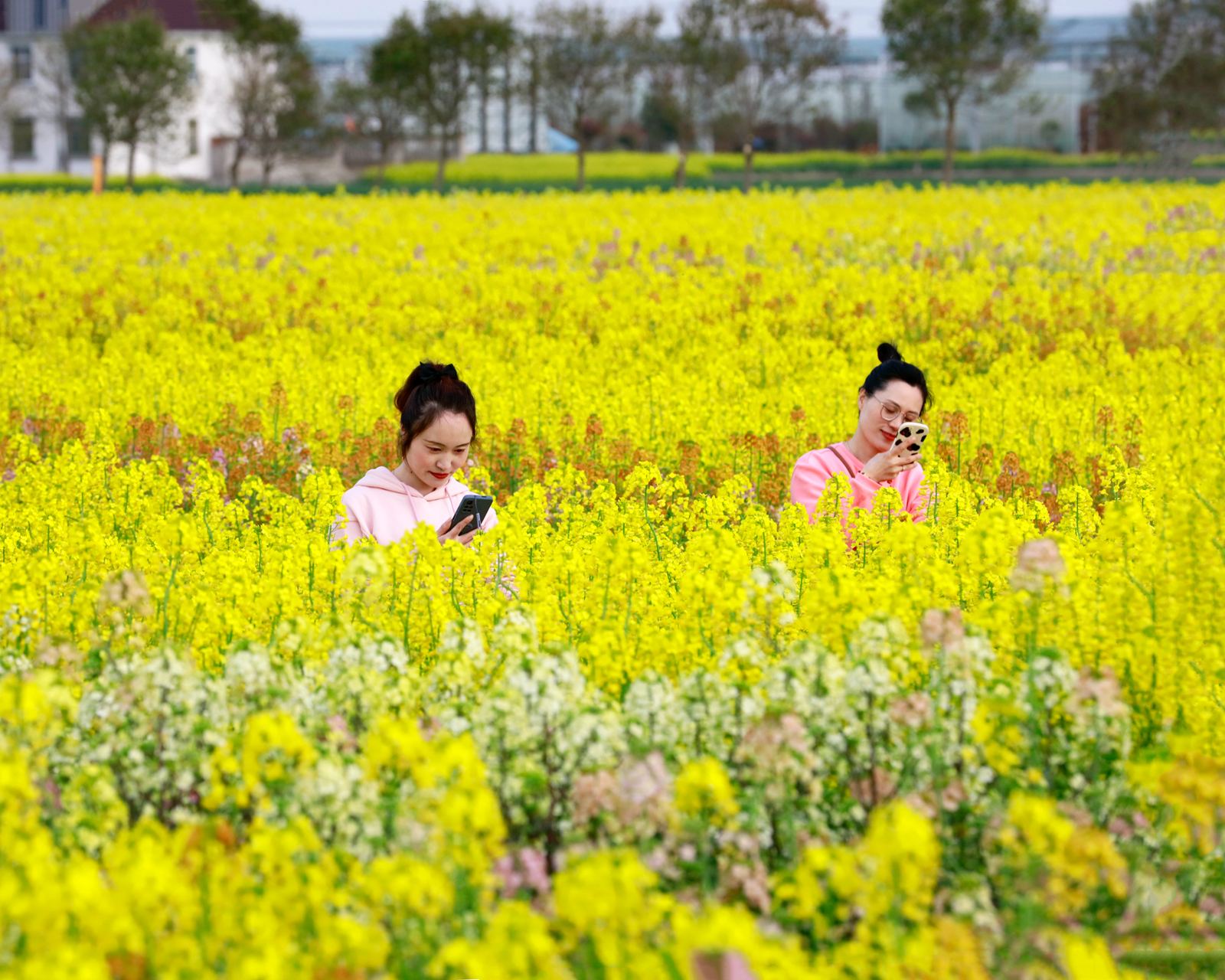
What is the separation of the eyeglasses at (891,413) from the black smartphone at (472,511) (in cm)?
189

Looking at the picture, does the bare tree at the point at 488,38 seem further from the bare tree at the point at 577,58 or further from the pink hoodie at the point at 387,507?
the pink hoodie at the point at 387,507

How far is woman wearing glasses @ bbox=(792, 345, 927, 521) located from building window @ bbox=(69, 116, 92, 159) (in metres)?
60.1

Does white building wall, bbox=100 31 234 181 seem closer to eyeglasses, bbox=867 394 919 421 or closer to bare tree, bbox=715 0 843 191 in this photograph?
bare tree, bbox=715 0 843 191

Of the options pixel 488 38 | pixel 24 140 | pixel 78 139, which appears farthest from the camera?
pixel 24 140

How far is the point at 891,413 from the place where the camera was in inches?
238

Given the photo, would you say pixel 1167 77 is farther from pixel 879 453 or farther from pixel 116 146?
pixel 116 146

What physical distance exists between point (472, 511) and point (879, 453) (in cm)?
196

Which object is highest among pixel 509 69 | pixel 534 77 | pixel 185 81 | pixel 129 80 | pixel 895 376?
pixel 509 69

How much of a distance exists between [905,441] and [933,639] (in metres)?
2.50

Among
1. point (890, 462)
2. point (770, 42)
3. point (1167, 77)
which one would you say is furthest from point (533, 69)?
point (890, 462)

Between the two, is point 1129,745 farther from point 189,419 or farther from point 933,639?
point 189,419

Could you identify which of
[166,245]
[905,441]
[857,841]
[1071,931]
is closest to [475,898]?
[857,841]

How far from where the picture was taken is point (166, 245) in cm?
1880

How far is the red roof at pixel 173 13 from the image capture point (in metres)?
60.7
